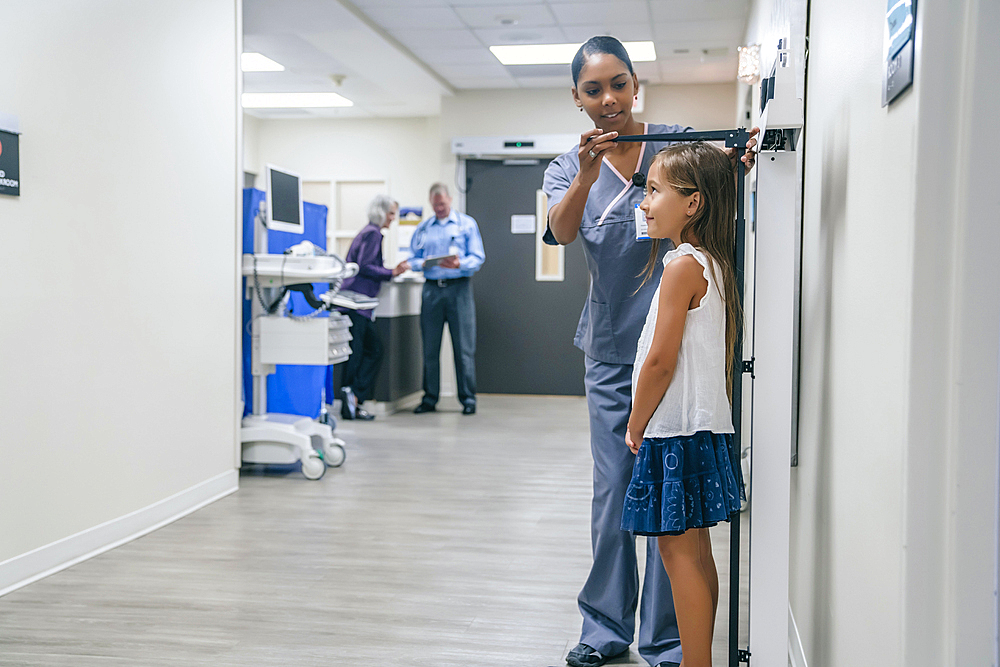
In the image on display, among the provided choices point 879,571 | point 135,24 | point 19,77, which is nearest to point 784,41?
point 879,571

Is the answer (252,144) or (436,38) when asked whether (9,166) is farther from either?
(252,144)

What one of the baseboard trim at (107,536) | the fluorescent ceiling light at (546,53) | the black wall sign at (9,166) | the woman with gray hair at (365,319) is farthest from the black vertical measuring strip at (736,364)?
the woman with gray hair at (365,319)

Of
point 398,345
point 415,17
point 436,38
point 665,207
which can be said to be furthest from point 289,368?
point 665,207

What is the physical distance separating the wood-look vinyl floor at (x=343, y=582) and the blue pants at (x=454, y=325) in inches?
82.8

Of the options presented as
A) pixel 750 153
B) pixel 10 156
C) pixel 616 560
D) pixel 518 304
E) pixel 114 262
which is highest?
pixel 10 156

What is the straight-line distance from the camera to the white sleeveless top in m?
1.50

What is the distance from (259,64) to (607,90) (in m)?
5.18

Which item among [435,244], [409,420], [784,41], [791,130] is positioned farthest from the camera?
[435,244]

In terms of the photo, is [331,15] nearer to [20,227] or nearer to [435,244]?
[435,244]

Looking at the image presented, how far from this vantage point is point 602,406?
193 cm

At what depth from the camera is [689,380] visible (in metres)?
1.51

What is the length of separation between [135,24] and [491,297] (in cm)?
451

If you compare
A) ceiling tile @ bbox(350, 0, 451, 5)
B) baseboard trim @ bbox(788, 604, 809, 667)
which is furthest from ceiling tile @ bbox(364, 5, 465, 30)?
baseboard trim @ bbox(788, 604, 809, 667)

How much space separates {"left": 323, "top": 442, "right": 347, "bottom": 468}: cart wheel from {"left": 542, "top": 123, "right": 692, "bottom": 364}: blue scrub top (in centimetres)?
260
